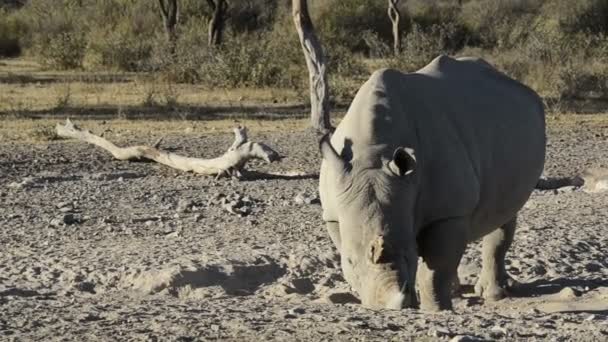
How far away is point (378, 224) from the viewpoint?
20.5ft

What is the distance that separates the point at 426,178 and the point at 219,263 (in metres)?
2.50

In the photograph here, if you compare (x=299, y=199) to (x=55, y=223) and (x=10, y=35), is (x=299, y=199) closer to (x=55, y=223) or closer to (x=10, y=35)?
(x=55, y=223)

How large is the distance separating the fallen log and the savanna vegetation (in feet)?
23.4

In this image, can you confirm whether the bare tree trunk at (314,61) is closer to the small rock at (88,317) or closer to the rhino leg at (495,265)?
the rhino leg at (495,265)

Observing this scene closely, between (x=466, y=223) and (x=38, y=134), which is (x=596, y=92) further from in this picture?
(x=466, y=223)

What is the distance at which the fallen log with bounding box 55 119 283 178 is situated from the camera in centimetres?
1293

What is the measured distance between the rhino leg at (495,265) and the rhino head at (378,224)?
2488mm

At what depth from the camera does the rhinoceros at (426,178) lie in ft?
20.7

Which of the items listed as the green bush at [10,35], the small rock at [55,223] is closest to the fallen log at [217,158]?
the small rock at [55,223]

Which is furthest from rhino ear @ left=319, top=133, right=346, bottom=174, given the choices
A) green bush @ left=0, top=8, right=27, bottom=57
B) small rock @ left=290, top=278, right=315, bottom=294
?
green bush @ left=0, top=8, right=27, bottom=57

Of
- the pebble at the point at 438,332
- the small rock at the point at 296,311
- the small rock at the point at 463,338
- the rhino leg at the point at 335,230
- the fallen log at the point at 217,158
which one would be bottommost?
the fallen log at the point at 217,158

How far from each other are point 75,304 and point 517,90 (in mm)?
4008

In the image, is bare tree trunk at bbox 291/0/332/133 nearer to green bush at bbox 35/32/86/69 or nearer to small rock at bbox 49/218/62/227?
small rock at bbox 49/218/62/227

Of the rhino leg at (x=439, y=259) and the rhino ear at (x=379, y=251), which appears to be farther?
the rhino leg at (x=439, y=259)
